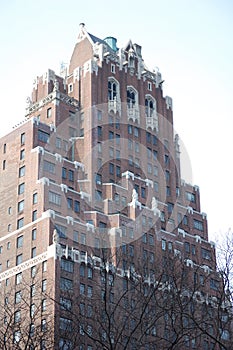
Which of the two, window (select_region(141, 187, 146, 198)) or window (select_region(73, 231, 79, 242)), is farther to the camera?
window (select_region(141, 187, 146, 198))

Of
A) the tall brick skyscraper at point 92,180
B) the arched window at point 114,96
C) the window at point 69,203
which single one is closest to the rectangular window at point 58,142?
the tall brick skyscraper at point 92,180

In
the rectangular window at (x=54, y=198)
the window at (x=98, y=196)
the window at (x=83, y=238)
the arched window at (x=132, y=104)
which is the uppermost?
the arched window at (x=132, y=104)

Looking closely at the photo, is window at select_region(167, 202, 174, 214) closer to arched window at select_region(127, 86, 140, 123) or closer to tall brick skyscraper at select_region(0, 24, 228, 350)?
tall brick skyscraper at select_region(0, 24, 228, 350)

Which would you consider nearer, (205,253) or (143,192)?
(143,192)

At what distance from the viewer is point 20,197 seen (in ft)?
434

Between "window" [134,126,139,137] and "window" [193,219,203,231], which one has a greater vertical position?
"window" [134,126,139,137]

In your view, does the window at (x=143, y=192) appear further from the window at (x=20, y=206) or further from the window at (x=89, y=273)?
the window at (x=20, y=206)

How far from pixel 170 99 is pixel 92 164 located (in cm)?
2800

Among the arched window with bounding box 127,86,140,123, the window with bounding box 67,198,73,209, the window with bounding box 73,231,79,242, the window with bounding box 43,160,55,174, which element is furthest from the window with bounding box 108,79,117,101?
the window with bounding box 73,231,79,242

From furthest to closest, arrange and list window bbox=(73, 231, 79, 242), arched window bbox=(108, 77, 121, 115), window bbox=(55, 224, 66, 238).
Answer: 1. arched window bbox=(108, 77, 121, 115)
2. window bbox=(73, 231, 79, 242)
3. window bbox=(55, 224, 66, 238)

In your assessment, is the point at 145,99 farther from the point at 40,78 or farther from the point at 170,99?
the point at 40,78

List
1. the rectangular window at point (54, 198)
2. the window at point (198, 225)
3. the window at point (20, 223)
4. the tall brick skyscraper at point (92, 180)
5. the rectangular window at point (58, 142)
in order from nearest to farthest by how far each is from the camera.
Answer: the tall brick skyscraper at point (92, 180) < the rectangular window at point (54, 198) < the window at point (20, 223) < the rectangular window at point (58, 142) < the window at point (198, 225)

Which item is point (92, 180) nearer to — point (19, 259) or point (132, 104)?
point (19, 259)

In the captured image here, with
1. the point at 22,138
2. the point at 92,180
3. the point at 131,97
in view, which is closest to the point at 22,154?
the point at 22,138
